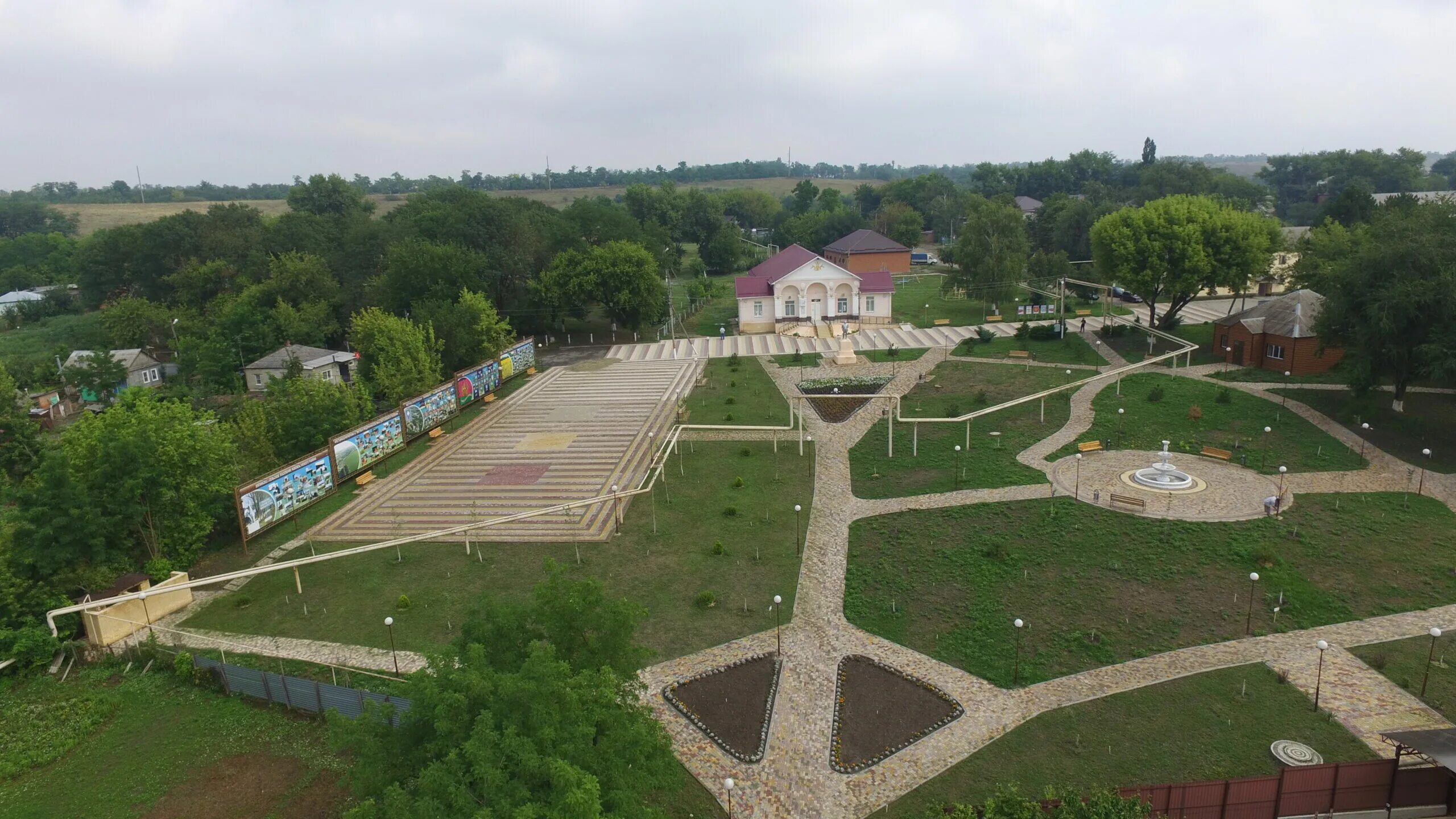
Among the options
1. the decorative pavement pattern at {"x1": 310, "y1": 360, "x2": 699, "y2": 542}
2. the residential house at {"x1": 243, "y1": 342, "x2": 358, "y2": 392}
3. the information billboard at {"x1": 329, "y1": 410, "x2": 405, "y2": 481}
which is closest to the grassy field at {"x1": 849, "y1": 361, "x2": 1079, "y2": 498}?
the decorative pavement pattern at {"x1": 310, "y1": 360, "x2": 699, "y2": 542}

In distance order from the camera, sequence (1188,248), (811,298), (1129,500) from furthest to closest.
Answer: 1. (811,298)
2. (1188,248)
3. (1129,500)

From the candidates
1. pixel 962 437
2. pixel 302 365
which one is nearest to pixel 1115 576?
pixel 962 437

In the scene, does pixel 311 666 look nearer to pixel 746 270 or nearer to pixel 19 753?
pixel 19 753

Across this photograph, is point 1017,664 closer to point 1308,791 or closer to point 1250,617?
point 1308,791

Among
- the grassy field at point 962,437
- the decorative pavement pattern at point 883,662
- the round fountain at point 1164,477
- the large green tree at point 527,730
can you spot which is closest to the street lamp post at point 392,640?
the decorative pavement pattern at point 883,662

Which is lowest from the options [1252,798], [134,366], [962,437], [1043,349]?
[1252,798]
